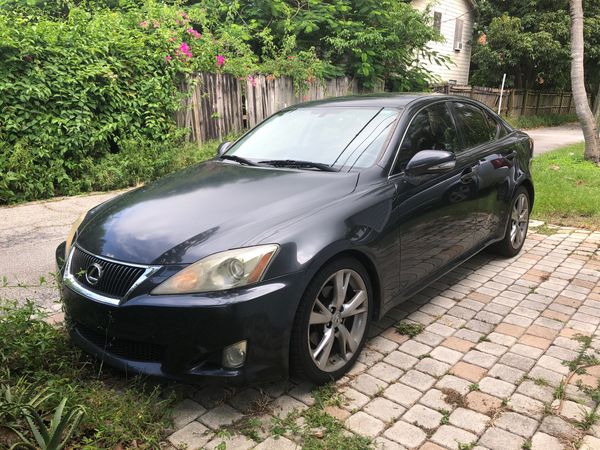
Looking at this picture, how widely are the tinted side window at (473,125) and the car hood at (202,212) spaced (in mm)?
1563

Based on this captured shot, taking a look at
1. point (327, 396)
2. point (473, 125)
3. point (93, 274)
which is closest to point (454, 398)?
point (327, 396)

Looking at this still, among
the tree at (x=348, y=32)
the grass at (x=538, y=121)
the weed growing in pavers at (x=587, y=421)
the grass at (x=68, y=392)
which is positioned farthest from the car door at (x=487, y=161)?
the grass at (x=538, y=121)

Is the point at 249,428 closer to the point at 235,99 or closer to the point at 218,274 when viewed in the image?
the point at 218,274

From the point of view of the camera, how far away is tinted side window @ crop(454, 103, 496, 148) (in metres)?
4.29

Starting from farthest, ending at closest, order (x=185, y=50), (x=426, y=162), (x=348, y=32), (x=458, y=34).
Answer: (x=458, y=34), (x=348, y=32), (x=185, y=50), (x=426, y=162)

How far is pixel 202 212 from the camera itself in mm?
2865

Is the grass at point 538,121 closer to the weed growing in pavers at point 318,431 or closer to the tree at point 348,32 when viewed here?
the tree at point 348,32

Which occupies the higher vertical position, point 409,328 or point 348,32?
point 348,32

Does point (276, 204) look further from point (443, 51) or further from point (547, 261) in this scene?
point (443, 51)

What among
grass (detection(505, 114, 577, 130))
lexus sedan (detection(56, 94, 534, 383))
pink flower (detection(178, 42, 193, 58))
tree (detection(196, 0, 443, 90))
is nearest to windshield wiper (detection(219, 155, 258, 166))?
lexus sedan (detection(56, 94, 534, 383))

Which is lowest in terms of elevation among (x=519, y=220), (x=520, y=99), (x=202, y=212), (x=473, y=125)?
(x=519, y=220)

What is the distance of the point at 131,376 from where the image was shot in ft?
9.29

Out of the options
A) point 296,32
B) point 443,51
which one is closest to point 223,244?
point 296,32

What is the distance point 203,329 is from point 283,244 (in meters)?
0.57
